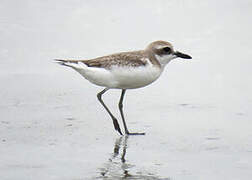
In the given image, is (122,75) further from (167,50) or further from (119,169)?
(119,169)

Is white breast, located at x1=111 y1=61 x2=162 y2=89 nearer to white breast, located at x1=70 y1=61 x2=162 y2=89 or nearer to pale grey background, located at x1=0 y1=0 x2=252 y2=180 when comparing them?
white breast, located at x1=70 y1=61 x2=162 y2=89

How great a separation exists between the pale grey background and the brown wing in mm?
635

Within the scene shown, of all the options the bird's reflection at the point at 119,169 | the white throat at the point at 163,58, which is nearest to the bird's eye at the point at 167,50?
the white throat at the point at 163,58

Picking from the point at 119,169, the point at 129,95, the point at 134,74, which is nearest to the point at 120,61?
the point at 134,74

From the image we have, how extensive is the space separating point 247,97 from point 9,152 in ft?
10.5

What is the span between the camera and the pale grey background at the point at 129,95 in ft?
17.5

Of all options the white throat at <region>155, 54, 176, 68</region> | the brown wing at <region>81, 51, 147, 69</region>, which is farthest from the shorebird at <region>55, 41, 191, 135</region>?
the white throat at <region>155, 54, 176, 68</region>

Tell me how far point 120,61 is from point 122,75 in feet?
0.50

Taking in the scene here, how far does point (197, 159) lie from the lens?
5445 mm

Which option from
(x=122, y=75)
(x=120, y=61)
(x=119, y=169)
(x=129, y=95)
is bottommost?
(x=119, y=169)

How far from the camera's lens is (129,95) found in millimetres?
8055

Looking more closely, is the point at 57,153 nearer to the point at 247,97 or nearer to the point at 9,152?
the point at 9,152

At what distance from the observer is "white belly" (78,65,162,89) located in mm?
6477

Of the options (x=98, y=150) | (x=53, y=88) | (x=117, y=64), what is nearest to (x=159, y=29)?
(x=53, y=88)
